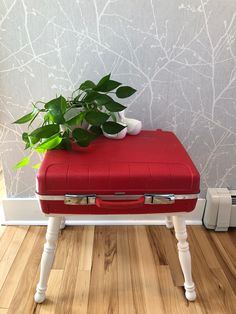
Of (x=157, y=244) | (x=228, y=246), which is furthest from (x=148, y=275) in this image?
(x=228, y=246)

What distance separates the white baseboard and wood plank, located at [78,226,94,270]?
0.05m

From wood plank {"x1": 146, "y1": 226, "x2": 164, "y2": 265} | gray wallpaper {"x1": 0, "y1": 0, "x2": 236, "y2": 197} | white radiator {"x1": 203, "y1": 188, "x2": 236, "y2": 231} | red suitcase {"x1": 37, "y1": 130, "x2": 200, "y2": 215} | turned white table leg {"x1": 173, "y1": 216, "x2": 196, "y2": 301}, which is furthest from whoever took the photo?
white radiator {"x1": 203, "y1": 188, "x2": 236, "y2": 231}

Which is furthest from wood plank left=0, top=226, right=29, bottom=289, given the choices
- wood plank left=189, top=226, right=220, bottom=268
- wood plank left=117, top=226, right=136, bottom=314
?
→ wood plank left=189, top=226, right=220, bottom=268

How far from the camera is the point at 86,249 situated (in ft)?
3.70

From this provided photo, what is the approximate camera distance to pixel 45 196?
759mm

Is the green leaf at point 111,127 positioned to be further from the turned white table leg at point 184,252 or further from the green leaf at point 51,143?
the turned white table leg at point 184,252

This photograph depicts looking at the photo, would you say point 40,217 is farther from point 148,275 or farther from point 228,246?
point 228,246

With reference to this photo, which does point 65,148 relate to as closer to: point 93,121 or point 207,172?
point 93,121

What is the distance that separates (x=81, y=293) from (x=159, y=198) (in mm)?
445

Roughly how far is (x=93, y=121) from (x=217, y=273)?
720 mm

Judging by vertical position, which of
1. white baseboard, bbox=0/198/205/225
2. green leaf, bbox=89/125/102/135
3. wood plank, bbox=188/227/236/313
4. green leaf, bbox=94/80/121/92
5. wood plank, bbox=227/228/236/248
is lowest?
wood plank, bbox=227/228/236/248

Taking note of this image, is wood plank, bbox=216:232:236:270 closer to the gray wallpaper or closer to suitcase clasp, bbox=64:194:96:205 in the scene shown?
the gray wallpaper

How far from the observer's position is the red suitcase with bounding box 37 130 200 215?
75 centimetres

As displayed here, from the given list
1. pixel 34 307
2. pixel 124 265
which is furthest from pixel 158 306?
pixel 34 307
